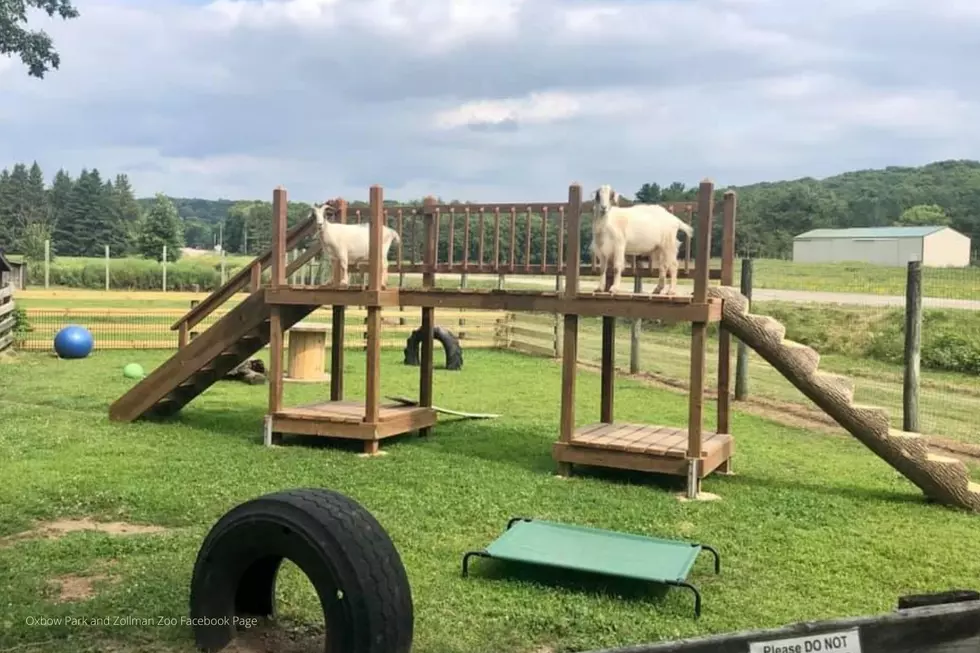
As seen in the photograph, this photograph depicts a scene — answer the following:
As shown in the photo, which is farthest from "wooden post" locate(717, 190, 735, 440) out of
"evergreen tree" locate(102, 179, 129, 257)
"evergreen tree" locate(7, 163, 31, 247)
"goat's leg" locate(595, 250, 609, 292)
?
Answer: "evergreen tree" locate(7, 163, 31, 247)

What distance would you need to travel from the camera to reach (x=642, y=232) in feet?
28.0

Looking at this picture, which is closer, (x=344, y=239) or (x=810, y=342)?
(x=344, y=239)

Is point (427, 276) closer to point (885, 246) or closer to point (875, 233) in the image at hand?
point (885, 246)

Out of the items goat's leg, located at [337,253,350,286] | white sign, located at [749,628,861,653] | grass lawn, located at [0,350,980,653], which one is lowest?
grass lawn, located at [0,350,980,653]

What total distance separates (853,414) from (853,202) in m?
63.2

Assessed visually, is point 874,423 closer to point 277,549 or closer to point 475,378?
point 277,549

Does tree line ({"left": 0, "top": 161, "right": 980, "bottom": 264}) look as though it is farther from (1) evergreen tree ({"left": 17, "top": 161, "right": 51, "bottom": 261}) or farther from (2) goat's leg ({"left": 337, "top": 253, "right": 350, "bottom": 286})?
(2) goat's leg ({"left": 337, "top": 253, "right": 350, "bottom": 286})

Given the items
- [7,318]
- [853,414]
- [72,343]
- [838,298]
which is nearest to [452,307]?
[853,414]

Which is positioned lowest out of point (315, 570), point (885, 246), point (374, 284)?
point (315, 570)

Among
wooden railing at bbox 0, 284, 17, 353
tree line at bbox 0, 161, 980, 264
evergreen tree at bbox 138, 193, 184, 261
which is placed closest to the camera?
wooden railing at bbox 0, 284, 17, 353

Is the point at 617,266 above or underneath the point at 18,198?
underneath

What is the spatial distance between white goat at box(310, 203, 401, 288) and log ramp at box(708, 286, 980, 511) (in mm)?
3770

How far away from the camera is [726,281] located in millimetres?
8742

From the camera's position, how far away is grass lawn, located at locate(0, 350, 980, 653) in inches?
177
